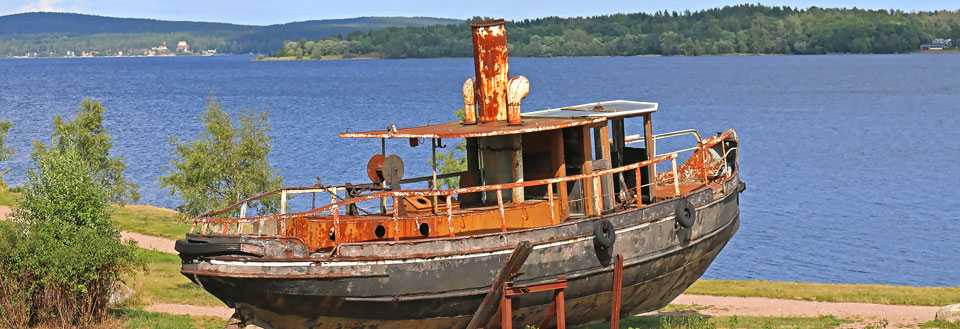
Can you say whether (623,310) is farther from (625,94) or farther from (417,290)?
(625,94)

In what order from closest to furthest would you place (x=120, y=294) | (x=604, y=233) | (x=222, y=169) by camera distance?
(x=604, y=233)
(x=120, y=294)
(x=222, y=169)

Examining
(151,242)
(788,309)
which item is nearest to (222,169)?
(151,242)

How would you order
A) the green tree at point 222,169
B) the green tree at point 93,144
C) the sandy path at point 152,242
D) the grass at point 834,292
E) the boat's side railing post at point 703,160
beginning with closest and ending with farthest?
1. the boat's side railing post at point 703,160
2. the grass at point 834,292
3. the green tree at point 222,169
4. the sandy path at point 152,242
5. the green tree at point 93,144

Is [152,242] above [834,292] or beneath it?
above

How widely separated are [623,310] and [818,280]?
19895mm

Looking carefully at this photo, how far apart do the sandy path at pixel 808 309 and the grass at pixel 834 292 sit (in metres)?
0.80

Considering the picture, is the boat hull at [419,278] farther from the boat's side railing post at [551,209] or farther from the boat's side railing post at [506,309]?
the boat's side railing post at [551,209]

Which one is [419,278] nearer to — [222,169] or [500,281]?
[500,281]

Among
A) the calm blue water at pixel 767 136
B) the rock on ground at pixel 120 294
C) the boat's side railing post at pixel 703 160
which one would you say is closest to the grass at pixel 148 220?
the calm blue water at pixel 767 136

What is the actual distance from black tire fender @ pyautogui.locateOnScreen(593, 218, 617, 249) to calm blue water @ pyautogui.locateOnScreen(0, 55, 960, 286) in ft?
67.5

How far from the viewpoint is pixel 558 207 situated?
1959 cm

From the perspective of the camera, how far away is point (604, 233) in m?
18.9

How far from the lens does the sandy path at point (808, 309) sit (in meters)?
23.9

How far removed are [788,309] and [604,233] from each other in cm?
890
